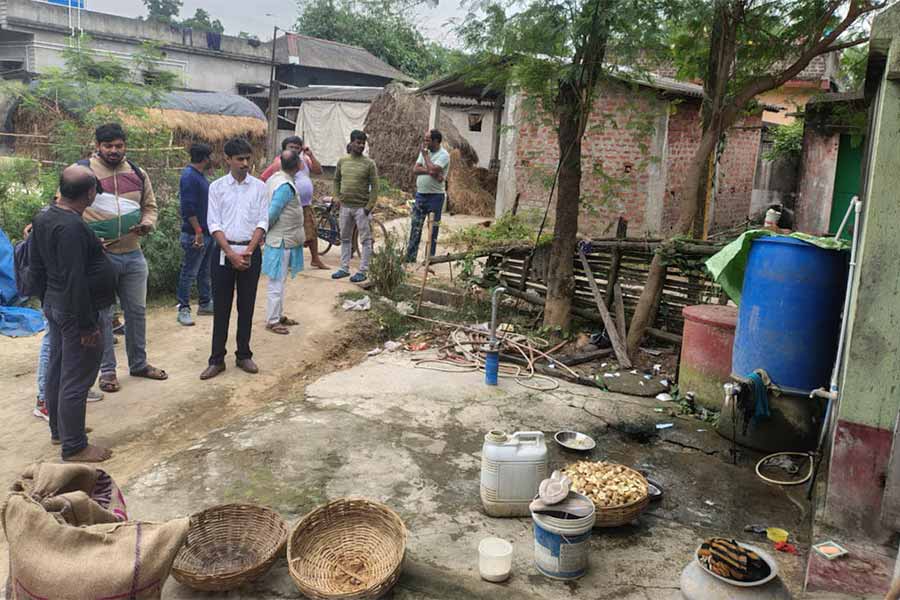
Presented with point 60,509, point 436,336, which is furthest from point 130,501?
point 436,336

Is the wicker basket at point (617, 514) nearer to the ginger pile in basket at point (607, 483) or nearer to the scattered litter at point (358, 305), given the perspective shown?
the ginger pile in basket at point (607, 483)

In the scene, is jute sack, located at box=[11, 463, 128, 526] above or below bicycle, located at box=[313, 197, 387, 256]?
below

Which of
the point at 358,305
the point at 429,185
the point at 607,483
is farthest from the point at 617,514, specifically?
the point at 429,185

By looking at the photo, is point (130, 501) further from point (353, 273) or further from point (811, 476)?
point (353, 273)

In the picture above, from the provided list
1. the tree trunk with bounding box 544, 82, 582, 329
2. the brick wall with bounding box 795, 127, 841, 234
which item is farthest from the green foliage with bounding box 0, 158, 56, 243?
the brick wall with bounding box 795, 127, 841, 234

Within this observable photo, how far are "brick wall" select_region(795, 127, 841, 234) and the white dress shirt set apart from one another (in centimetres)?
939

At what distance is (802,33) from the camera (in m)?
6.75

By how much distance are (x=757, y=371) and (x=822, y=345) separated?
437mm

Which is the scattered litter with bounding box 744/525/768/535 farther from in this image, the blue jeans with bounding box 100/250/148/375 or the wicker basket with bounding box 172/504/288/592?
the blue jeans with bounding box 100/250/148/375

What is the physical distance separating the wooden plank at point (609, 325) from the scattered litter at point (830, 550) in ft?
10.3

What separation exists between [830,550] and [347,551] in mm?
2318

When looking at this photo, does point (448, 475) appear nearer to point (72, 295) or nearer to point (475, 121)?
point (72, 295)

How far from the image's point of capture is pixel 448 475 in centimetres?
430

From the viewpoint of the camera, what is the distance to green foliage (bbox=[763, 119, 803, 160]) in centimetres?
1400
